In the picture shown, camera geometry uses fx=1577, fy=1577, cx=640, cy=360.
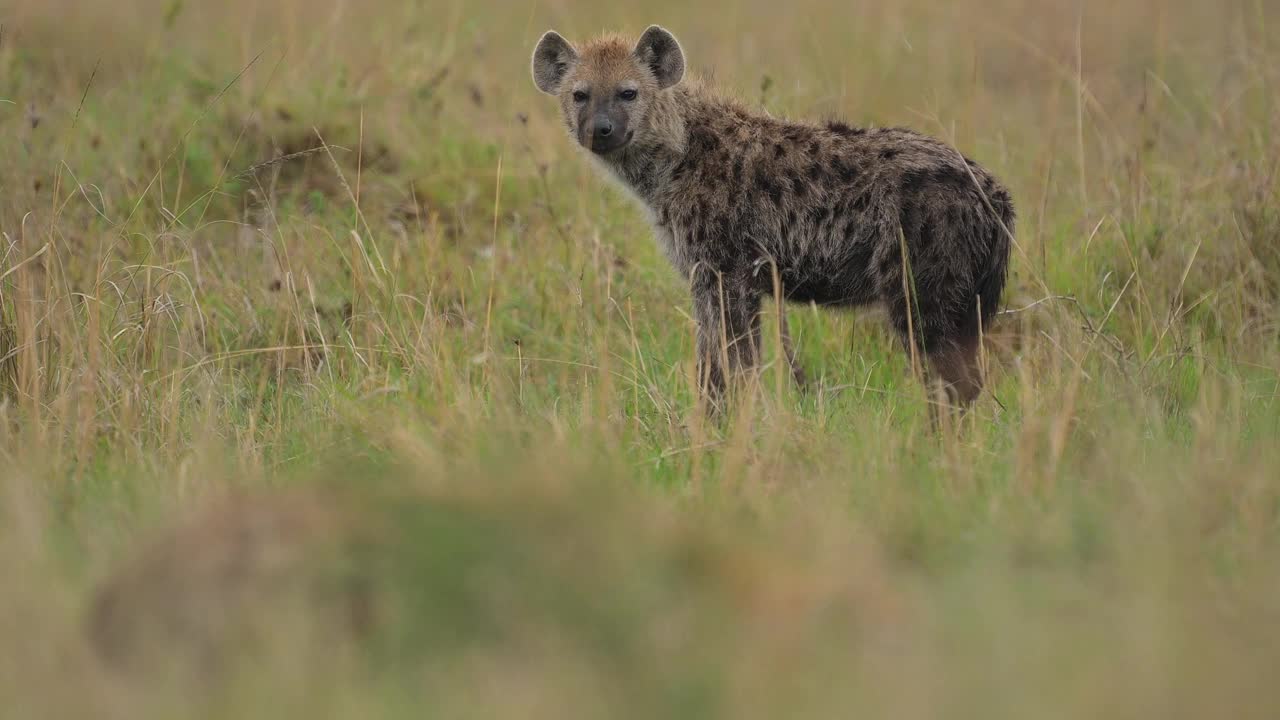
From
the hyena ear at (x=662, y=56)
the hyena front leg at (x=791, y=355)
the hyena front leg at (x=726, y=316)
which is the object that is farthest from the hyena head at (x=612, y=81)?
the hyena front leg at (x=791, y=355)

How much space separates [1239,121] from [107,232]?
475 centimetres

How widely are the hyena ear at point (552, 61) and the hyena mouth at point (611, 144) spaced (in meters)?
0.43

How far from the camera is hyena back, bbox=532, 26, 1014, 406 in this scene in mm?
4840

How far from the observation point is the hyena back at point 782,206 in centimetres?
484

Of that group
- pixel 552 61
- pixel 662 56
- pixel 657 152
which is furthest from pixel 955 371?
pixel 552 61

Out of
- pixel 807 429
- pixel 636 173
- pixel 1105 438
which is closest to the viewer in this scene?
pixel 1105 438

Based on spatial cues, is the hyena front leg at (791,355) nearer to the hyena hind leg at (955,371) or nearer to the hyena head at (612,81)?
the hyena hind leg at (955,371)

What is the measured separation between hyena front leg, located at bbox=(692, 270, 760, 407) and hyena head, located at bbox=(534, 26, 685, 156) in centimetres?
59

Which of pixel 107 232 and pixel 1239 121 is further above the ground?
pixel 1239 121

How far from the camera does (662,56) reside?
5523 millimetres

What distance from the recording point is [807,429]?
14.4 ft

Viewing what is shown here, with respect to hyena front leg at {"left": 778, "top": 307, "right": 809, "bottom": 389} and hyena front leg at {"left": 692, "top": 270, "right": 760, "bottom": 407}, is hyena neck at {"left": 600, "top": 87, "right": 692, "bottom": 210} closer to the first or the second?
hyena front leg at {"left": 692, "top": 270, "right": 760, "bottom": 407}

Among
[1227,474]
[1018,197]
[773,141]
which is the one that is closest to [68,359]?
[773,141]

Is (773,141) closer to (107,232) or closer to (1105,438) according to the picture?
(1105,438)
